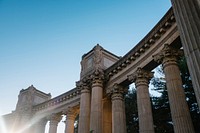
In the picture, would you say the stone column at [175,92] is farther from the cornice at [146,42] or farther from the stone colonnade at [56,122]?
the stone colonnade at [56,122]

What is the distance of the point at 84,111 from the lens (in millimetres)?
30578

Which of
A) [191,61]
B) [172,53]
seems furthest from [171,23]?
[191,61]

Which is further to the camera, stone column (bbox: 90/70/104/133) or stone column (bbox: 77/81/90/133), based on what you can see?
stone column (bbox: 77/81/90/133)

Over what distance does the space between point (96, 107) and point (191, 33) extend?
2113 centimetres

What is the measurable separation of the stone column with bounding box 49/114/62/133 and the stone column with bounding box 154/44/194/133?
2748 centimetres

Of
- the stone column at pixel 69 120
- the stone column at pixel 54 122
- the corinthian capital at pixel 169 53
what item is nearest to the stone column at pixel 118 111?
the corinthian capital at pixel 169 53

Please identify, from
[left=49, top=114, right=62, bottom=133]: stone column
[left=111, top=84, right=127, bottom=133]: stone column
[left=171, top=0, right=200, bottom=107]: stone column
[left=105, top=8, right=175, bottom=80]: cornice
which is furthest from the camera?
[left=49, top=114, right=62, bottom=133]: stone column

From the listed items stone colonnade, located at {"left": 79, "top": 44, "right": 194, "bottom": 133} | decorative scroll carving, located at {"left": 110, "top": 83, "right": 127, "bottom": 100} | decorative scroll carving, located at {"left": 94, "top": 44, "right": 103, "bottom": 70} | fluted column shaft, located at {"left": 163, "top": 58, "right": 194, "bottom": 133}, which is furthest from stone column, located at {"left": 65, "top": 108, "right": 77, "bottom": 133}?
fluted column shaft, located at {"left": 163, "top": 58, "right": 194, "bottom": 133}

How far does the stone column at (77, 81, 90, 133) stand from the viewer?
29.3 metres

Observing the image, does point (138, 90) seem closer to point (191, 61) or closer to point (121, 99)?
point (121, 99)

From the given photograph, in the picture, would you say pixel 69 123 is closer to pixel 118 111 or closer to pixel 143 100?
pixel 118 111

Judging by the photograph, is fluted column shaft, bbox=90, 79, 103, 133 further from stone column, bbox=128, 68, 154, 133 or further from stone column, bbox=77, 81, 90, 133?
stone column, bbox=128, 68, 154, 133

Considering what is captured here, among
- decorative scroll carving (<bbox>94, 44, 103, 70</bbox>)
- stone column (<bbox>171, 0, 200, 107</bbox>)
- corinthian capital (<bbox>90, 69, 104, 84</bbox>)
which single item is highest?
decorative scroll carving (<bbox>94, 44, 103, 70</bbox>)

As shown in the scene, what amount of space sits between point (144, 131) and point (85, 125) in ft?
33.8
